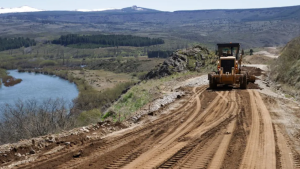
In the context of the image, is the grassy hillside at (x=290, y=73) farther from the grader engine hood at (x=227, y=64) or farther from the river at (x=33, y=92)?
the river at (x=33, y=92)

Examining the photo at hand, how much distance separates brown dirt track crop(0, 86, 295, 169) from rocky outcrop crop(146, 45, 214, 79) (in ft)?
67.8

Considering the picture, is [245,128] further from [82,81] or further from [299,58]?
[82,81]

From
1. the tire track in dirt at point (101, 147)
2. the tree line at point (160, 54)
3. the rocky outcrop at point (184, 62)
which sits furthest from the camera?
the tree line at point (160, 54)

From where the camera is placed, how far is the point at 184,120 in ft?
38.8

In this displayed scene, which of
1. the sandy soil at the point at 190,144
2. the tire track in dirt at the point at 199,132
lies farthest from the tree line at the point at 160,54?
the sandy soil at the point at 190,144

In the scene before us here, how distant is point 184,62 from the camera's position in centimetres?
3447

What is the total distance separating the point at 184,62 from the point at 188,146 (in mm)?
26098

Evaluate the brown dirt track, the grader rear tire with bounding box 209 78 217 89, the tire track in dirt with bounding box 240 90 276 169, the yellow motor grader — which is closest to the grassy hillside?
the yellow motor grader

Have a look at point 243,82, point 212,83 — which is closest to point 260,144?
point 243,82

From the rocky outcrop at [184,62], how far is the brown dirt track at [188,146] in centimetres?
2067

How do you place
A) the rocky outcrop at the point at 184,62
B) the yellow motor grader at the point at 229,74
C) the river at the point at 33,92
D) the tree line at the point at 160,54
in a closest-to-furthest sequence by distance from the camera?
the yellow motor grader at the point at 229,74
the rocky outcrop at the point at 184,62
the river at the point at 33,92
the tree line at the point at 160,54

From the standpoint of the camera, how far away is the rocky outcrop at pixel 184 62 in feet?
110

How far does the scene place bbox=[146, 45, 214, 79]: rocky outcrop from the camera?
33500 mm

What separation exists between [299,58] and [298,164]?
1760cm
